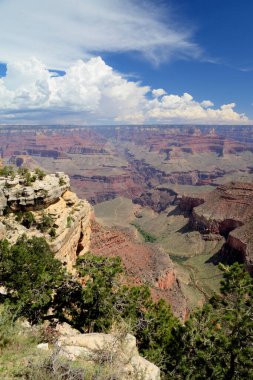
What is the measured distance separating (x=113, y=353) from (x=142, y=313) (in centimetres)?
923

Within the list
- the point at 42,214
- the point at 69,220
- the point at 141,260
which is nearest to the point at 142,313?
the point at 69,220

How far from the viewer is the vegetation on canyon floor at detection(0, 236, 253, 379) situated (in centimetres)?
1839

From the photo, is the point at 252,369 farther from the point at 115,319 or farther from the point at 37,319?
the point at 37,319

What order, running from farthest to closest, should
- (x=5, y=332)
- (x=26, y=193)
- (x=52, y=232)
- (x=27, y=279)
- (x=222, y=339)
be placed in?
1. (x=26, y=193)
2. (x=52, y=232)
3. (x=27, y=279)
4. (x=222, y=339)
5. (x=5, y=332)

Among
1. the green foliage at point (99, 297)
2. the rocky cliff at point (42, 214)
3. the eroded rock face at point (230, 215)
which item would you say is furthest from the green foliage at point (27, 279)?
the eroded rock face at point (230, 215)

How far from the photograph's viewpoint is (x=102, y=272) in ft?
71.4

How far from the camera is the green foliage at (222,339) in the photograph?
59.3ft

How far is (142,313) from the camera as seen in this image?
22156 millimetres

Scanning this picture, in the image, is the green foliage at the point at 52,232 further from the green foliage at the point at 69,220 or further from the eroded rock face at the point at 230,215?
the eroded rock face at the point at 230,215

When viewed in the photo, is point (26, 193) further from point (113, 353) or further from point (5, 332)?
point (113, 353)

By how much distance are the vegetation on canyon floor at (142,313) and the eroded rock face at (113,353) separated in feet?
11.0

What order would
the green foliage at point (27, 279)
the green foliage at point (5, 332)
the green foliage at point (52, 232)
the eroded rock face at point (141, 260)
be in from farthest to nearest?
the eroded rock face at point (141, 260), the green foliage at point (52, 232), the green foliage at point (27, 279), the green foliage at point (5, 332)

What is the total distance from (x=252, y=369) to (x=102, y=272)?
33.0 feet

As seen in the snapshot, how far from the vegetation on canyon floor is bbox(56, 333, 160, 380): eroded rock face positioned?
3361mm
